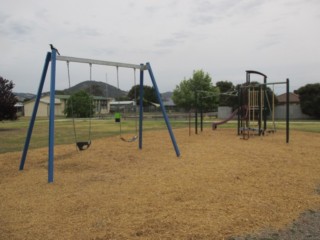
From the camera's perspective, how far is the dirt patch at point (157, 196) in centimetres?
381

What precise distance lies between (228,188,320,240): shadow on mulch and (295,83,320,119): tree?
3444 centimetres

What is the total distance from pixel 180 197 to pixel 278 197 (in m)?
1.46

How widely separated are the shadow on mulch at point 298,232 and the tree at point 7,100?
23.4m

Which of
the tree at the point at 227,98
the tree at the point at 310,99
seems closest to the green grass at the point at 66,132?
the tree at the point at 310,99

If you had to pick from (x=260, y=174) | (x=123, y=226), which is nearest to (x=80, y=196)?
(x=123, y=226)

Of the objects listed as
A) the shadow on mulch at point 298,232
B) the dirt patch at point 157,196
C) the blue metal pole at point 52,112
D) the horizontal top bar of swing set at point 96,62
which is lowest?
the shadow on mulch at point 298,232

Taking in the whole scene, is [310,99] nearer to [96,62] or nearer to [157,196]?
[96,62]

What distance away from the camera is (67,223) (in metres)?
3.99

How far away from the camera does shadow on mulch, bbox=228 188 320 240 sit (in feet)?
11.6

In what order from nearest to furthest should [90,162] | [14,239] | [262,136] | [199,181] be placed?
[14,239]
[199,181]
[90,162]
[262,136]

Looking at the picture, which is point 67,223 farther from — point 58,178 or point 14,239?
point 58,178

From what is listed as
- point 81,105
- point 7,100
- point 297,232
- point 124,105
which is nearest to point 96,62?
point 297,232

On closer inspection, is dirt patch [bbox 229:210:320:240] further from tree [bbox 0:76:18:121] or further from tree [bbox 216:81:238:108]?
tree [bbox 216:81:238:108]

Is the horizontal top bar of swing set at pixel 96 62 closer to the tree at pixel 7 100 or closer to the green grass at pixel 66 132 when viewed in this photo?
the green grass at pixel 66 132
